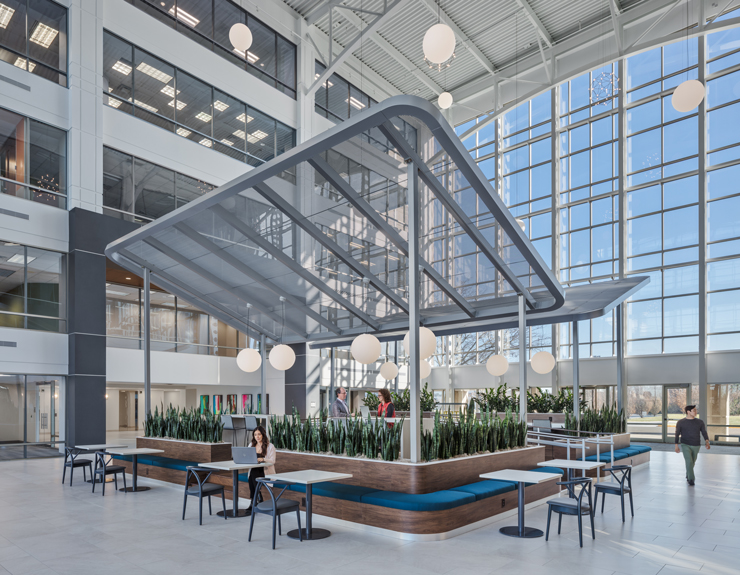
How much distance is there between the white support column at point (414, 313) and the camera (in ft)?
19.9

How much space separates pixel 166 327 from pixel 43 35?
9.08 meters

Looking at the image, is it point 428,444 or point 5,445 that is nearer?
point 428,444

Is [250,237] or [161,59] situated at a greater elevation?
[161,59]

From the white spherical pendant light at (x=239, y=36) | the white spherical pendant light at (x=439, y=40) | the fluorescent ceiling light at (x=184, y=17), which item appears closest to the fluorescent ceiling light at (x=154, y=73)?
the fluorescent ceiling light at (x=184, y=17)

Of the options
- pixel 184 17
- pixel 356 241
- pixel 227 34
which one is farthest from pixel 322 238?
pixel 227 34

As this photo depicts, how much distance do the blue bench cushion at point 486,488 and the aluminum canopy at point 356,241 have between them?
3289 mm

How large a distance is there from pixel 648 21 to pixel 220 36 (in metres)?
13.8

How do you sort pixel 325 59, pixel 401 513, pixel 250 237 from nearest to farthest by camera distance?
pixel 401 513 < pixel 250 237 < pixel 325 59

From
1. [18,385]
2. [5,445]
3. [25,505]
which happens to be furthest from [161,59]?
[25,505]

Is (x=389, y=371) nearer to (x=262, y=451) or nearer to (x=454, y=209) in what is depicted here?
(x=454, y=209)

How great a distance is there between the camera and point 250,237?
9023mm

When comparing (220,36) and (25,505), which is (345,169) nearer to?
(25,505)

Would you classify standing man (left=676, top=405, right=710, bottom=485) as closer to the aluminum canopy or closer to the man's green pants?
the man's green pants

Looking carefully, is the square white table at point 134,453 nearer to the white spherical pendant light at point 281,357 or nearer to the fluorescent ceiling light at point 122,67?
the white spherical pendant light at point 281,357
